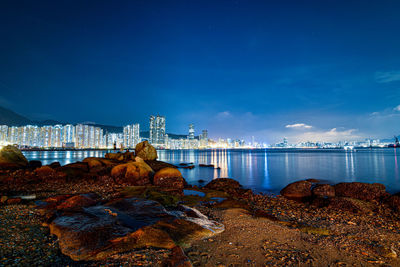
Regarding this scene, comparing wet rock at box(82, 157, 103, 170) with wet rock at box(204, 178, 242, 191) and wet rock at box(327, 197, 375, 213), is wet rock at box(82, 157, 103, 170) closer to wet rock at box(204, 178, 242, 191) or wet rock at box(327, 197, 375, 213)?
wet rock at box(204, 178, 242, 191)

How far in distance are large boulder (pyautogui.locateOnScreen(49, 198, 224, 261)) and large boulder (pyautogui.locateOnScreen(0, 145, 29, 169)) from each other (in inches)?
881

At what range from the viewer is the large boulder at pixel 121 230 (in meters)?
5.19

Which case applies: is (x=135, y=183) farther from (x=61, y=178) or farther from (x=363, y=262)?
(x=363, y=262)

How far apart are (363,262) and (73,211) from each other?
9121 millimetres

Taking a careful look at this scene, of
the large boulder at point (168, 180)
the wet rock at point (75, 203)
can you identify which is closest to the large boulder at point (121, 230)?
the wet rock at point (75, 203)

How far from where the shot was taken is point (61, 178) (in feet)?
62.3

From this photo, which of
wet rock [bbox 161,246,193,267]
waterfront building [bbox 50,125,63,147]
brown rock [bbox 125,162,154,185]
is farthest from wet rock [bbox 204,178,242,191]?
waterfront building [bbox 50,125,63,147]

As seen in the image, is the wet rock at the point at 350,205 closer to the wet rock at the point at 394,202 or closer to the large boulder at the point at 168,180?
the wet rock at the point at 394,202

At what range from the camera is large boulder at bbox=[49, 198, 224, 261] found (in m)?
5.19

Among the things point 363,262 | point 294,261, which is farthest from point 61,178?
point 363,262

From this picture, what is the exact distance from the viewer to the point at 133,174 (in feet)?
60.4

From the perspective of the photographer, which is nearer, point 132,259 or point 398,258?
point 132,259

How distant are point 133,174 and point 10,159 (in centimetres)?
1822

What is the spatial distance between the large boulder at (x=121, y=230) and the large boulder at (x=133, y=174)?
981 centimetres
